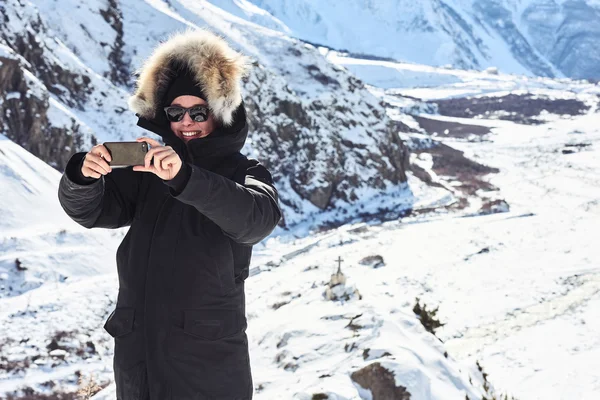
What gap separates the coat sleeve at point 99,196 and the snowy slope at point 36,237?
31.7 ft

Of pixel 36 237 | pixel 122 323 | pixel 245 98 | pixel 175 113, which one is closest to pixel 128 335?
pixel 122 323

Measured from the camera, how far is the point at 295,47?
1326 inches

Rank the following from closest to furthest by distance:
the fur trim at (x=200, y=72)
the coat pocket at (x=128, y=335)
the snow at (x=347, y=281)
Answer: the coat pocket at (x=128, y=335) → the fur trim at (x=200, y=72) → the snow at (x=347, y=281)

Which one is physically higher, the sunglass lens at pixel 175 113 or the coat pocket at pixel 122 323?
the sunglass lens at pixel 175 113

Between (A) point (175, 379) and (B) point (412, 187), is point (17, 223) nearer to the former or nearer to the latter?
(A) point (175, 379)

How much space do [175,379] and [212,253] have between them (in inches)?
19.9

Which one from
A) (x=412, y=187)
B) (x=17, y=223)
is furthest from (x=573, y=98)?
(x=17, y=223)

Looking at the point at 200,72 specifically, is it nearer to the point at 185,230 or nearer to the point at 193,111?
the point at 193,111

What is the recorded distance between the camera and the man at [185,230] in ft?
6.33

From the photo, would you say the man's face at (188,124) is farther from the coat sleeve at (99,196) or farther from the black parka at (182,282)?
the coat sleeve at (99,196)

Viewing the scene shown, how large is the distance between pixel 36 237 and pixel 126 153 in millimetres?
11618

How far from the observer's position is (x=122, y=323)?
6.75ft

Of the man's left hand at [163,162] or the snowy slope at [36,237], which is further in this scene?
the snowy slope at [36,237]

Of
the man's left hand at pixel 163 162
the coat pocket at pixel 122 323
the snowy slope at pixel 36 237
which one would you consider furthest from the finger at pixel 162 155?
the snowy slope at pixel 36 237
